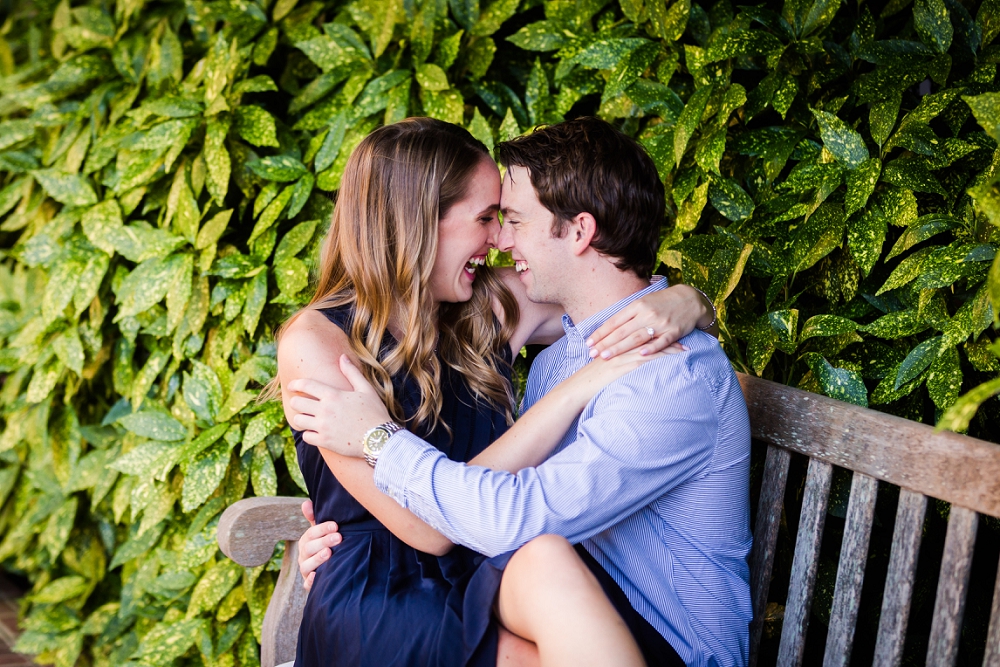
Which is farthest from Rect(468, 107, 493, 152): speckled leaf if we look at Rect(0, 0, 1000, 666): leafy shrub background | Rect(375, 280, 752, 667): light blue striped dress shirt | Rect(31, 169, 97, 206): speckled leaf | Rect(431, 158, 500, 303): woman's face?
Rect(31, 169, 97, 206): speckled leaf

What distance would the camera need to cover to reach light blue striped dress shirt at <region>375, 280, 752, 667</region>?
4.70 feet

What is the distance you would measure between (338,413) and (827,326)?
97cm

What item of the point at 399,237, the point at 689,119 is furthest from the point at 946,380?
the point at 399,237

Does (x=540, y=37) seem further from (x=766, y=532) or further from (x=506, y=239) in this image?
(x=766, y=532)

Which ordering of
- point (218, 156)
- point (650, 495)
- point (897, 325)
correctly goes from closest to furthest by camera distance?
1. point (650, 495)
2. point (897, 325)
3. point (218, 156)

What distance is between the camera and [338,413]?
5.29 ft

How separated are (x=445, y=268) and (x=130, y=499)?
1650 millimetres

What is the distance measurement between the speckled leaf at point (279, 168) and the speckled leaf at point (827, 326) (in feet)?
4.84

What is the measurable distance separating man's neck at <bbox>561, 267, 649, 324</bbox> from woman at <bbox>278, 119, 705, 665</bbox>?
236 millimetres

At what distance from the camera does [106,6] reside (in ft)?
10.4

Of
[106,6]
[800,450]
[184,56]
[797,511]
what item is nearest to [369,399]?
[800,450]

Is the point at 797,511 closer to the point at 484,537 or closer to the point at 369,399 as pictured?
the point at 484,537

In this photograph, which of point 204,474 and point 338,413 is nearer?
point 338,413

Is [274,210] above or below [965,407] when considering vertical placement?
below
